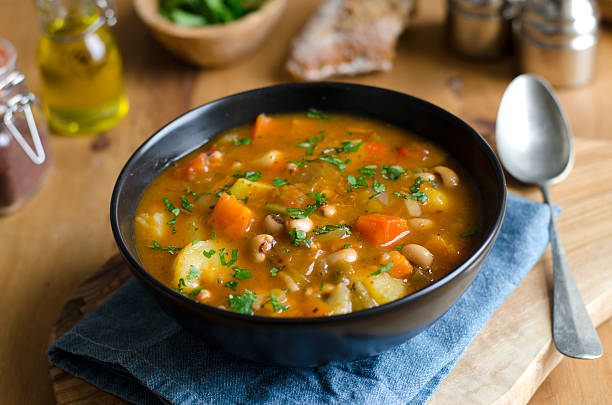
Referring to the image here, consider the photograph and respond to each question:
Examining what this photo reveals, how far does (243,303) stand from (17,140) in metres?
2.28

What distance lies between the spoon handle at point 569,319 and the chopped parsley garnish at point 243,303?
1.28 m

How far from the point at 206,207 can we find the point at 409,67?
2711 mm

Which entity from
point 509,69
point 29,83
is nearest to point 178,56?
point 29,83

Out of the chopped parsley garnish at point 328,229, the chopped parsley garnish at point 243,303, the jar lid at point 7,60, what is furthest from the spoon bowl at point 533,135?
the jar lid at point 7,60

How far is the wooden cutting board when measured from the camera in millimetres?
2643

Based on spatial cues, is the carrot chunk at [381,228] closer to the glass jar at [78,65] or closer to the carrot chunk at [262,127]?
the carrot chunk at [262,127]

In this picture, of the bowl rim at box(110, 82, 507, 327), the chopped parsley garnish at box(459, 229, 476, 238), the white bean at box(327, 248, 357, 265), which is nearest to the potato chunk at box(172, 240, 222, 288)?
the bowl rim at box(110, 82, 507, 327)

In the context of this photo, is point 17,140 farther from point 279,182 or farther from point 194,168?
point 279,182

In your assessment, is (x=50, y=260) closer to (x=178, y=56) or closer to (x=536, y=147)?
(x=178, y=56)

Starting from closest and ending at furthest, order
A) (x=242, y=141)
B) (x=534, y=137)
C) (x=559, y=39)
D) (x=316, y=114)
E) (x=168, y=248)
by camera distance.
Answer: (x=168, y=248) → (x=242, y=141) → (x=316, y=114) → (x=534, y=137) → (x=559, y=39)

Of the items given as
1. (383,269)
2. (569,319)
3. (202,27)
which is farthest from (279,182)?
(202,27)

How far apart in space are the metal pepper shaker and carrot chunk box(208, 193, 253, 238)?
2.84 m

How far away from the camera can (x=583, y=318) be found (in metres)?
2.85

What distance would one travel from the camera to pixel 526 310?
2.94 metres
